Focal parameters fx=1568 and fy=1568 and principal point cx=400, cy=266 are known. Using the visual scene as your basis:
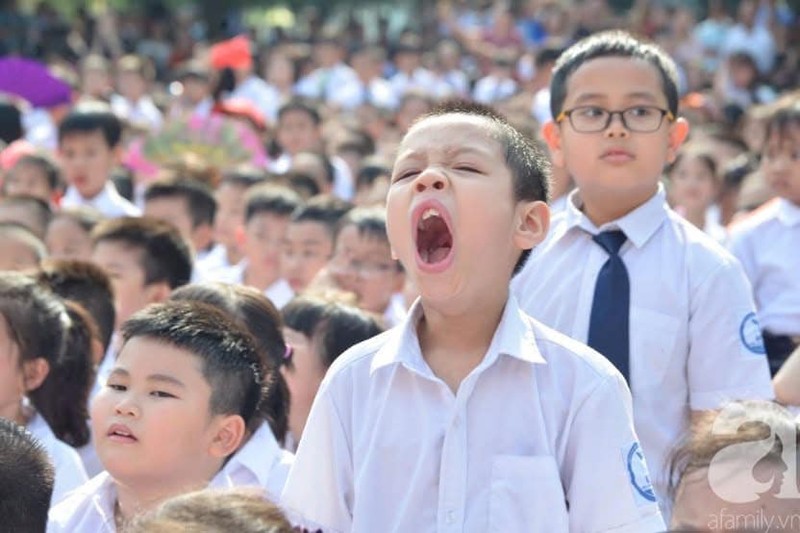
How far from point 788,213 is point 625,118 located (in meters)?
1.93

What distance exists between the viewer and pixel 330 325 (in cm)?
461

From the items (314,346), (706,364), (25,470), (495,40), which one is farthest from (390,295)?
(495,40)

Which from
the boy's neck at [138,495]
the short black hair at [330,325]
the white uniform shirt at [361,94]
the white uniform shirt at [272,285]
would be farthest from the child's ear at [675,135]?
the white uniform shirt at [361,94]

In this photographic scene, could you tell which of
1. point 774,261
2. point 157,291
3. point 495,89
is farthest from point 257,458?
point 495,89

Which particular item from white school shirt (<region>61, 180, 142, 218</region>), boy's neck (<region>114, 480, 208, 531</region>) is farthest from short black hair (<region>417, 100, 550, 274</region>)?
white school shirt (<region>61, 180, 142, 218</region>)

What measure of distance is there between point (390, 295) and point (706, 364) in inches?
99.4

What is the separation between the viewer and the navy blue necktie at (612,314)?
12.0 feet

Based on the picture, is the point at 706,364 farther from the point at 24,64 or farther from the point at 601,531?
the point at 24,64

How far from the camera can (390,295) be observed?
6039 millimetres

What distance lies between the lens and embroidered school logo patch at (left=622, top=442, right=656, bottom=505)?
8.83ft

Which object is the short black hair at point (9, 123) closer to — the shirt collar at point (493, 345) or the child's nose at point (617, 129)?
the child's nose at point (617, 129)

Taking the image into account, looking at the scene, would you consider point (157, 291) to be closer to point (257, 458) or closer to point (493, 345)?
point (257, 458)

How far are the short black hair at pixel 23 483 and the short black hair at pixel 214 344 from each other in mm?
556

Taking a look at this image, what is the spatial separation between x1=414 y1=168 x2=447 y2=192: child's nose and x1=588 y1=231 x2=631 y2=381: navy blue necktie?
3.41 ft
